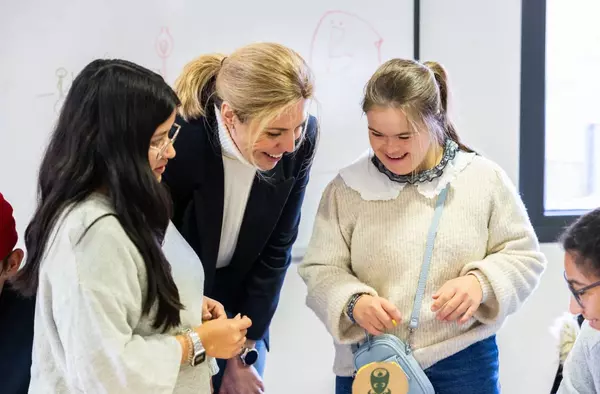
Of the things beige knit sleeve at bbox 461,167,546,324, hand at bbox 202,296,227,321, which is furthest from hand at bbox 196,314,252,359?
beige knit sleeve at bbox 461,167,546,324

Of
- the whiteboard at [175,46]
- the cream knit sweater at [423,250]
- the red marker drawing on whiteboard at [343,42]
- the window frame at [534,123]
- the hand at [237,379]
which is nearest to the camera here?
the cream knit sweater at [423,250]

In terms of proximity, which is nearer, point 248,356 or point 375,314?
point 375,314

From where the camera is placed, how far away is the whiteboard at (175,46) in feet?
6.05

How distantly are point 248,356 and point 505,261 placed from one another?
2.02ft

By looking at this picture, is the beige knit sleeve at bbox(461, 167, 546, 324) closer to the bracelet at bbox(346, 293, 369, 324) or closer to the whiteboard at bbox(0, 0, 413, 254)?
the bracelet at bbox(346, 293, 369, 324)

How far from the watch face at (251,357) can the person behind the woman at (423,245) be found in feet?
0.71

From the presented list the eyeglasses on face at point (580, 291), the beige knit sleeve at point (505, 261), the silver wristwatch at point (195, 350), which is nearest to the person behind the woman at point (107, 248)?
the silver wristwatch at point (195, 350)

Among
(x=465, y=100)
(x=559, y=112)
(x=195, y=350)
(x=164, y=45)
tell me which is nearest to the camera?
(x=195, y=350)

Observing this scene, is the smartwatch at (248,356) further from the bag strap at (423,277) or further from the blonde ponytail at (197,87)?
the blonde ponytail at (197,87)

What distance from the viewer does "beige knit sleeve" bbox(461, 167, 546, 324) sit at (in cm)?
140

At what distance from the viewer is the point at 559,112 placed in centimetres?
230

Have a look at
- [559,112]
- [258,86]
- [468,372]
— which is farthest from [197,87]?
[559,112]

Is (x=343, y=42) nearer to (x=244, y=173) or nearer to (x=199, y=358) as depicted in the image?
(x=244, y=173)

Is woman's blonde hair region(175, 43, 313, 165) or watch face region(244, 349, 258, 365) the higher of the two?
woman's blonde hair region(175, 43, 313, 165)
